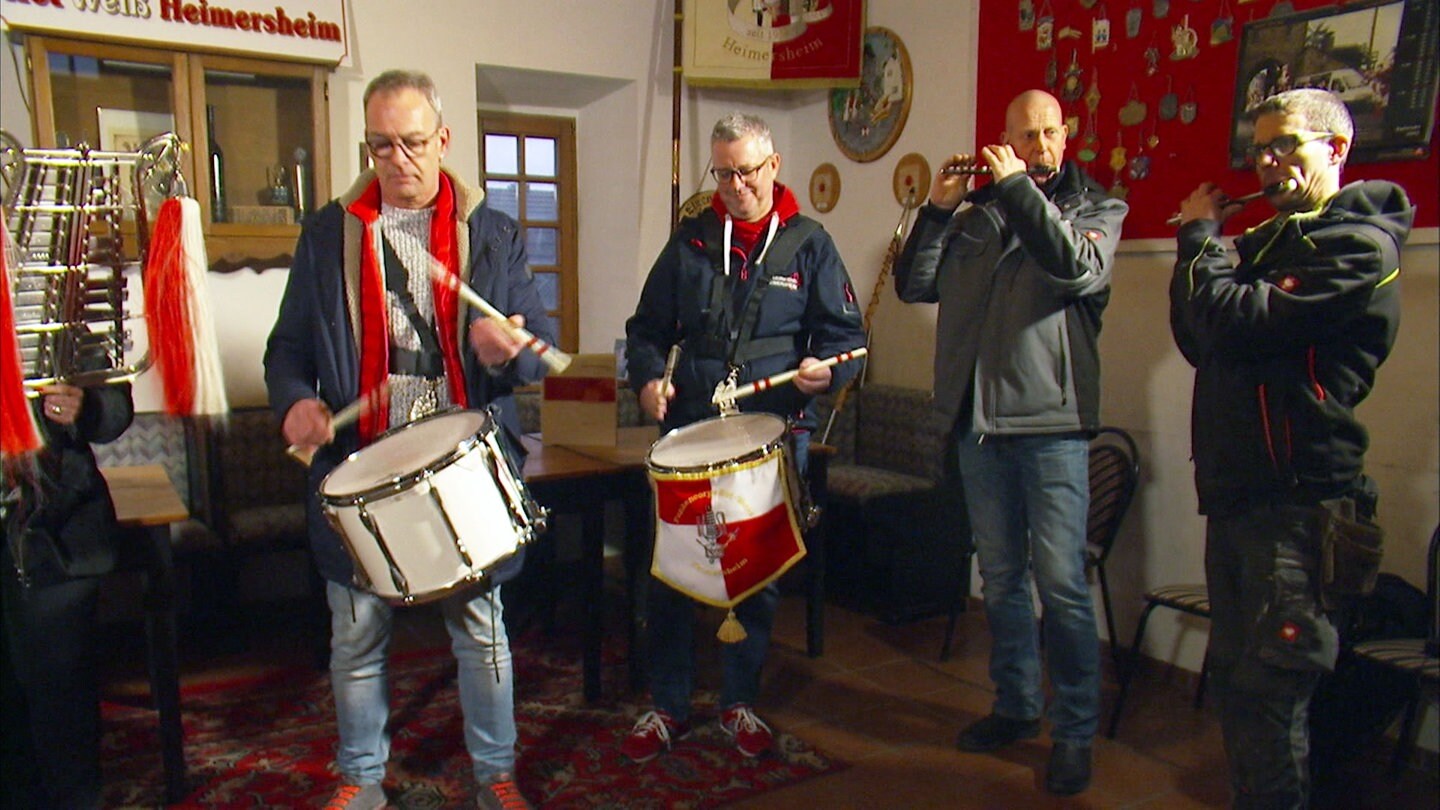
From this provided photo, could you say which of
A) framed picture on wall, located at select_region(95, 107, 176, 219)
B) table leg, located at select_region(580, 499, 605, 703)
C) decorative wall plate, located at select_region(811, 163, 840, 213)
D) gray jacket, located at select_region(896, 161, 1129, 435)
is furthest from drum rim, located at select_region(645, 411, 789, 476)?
decorative wall plate, located at select_region(811, 163, 840, 213)

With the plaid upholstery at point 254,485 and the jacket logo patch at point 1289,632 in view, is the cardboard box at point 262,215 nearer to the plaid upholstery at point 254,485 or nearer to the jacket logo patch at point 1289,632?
the plaid upholstery at point 254,485

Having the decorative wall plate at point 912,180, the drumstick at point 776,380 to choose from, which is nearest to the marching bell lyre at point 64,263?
the drumstick at point 776,380

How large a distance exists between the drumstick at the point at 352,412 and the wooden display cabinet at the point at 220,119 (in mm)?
1876

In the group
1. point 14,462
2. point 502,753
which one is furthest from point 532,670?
point 14,462

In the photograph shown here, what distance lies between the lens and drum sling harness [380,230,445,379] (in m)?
2.03

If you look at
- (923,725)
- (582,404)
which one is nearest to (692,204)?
(582,404)

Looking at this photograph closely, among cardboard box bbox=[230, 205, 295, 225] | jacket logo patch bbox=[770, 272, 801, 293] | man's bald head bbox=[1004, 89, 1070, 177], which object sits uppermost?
man's bald head bbox=[1004, 89, 1070, 177]

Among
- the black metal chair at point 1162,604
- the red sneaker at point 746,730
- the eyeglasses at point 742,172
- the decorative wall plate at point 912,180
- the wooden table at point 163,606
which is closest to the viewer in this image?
the wooden table at point 163,606

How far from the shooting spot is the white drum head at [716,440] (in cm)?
219

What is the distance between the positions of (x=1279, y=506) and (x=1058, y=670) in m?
0.71

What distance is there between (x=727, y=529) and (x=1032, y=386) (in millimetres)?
776

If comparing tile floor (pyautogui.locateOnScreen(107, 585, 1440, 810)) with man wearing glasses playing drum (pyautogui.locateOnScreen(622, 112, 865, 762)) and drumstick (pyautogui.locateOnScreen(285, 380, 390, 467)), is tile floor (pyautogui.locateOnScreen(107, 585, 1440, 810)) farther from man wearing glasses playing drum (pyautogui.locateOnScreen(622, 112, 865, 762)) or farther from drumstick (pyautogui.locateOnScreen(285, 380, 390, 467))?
drumstick (pyautogui.locateOnScreen(285, 380, 390, 467))

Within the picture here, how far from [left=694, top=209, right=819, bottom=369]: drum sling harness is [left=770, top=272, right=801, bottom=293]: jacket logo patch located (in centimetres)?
1

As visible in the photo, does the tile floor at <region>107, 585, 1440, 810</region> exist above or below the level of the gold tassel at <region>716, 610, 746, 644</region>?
below
